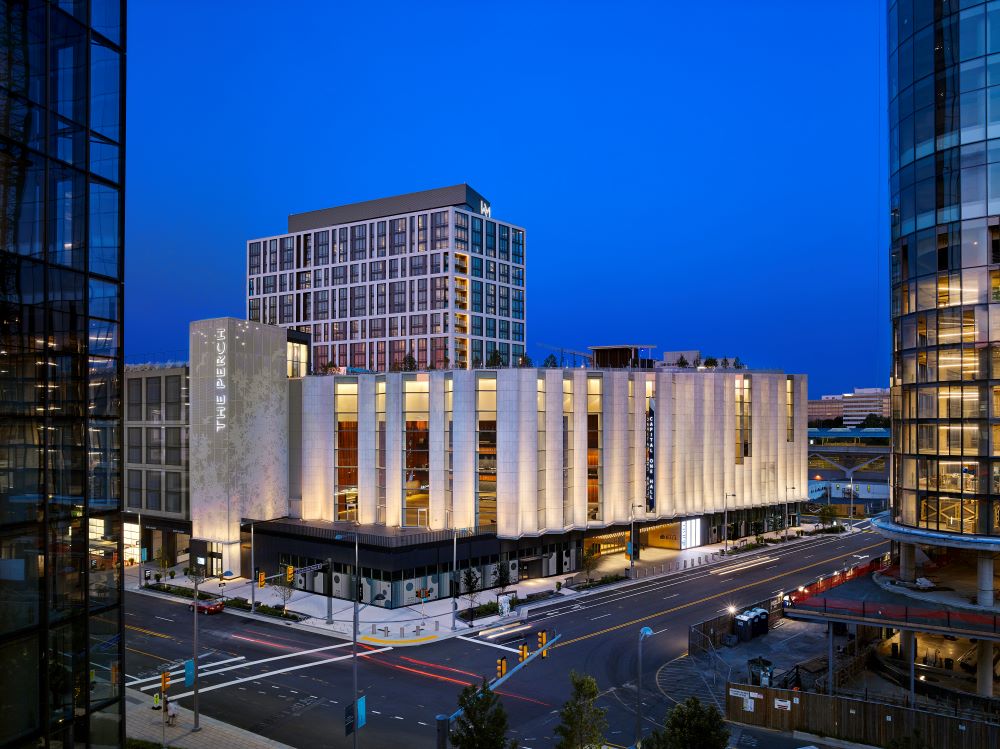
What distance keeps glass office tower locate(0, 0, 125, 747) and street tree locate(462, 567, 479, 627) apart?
40249 millimetres

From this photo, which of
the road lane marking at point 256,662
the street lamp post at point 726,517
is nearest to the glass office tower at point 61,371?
the road lane marking at point 256,662

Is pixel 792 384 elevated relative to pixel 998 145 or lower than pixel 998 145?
lower

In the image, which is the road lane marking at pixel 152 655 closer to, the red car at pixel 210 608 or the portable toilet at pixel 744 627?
the red car at pixel 210 608

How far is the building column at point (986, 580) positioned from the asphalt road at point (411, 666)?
15477 mm

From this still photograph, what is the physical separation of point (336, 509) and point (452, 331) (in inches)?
2543

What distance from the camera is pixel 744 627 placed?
4959 cm

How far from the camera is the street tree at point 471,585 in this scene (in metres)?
57.9

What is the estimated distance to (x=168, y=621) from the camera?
55.7 m

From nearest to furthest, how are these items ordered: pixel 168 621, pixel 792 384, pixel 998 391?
pixel 998 391
pixel 168 621
pixel 792 384

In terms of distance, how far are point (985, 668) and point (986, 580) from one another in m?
5.12

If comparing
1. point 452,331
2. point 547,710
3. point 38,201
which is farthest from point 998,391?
point 452,331

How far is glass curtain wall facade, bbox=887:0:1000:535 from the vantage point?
138ft

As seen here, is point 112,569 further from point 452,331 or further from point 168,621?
point 452,331

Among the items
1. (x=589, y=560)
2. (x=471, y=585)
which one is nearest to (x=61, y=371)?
(x=471, y=585)
